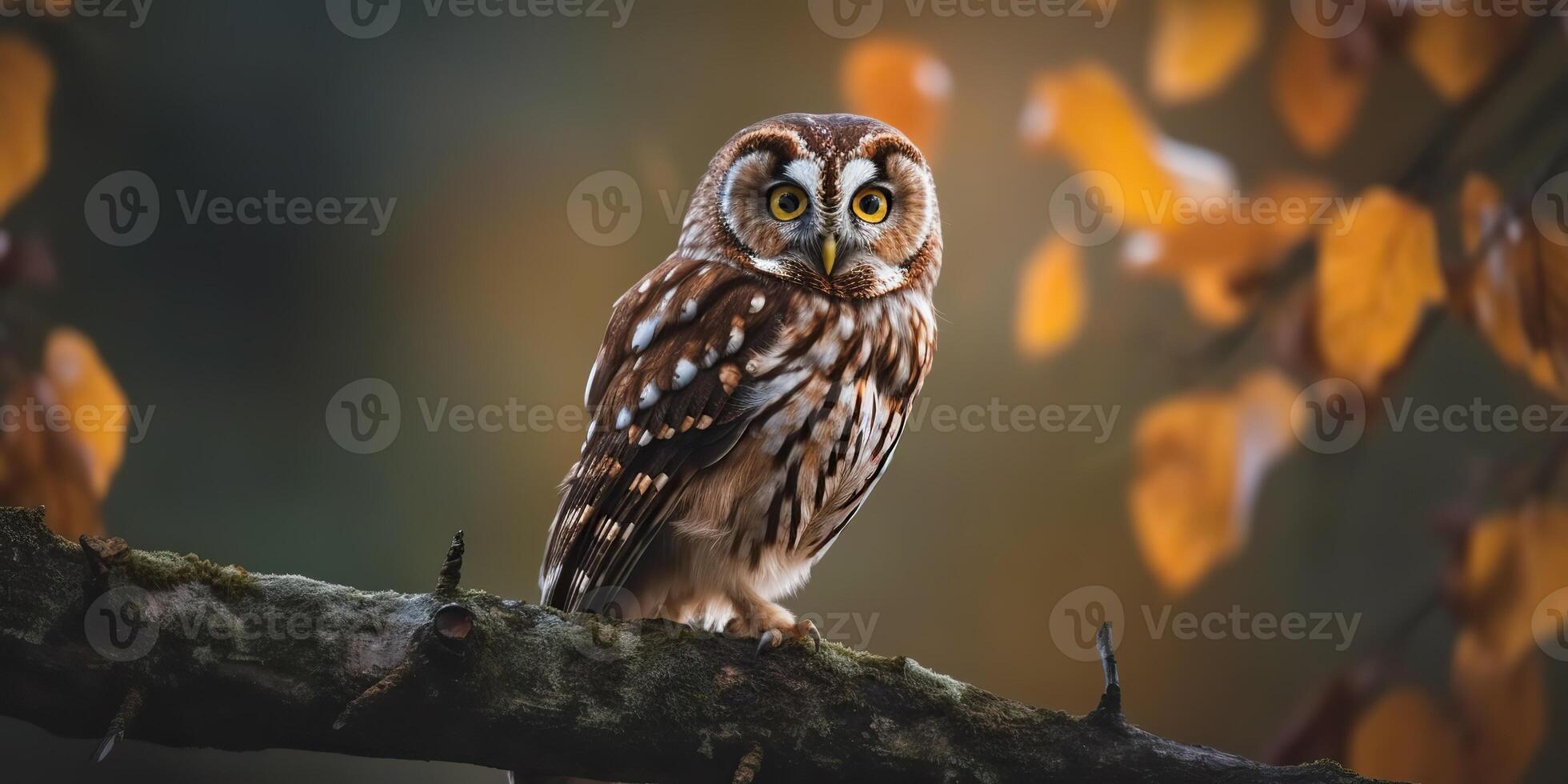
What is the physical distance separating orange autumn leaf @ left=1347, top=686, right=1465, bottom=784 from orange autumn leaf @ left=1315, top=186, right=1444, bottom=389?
77 cm

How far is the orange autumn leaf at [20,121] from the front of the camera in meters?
2.10

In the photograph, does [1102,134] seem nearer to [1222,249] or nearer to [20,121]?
[1222,249]

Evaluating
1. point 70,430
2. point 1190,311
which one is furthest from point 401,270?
point 1190,311

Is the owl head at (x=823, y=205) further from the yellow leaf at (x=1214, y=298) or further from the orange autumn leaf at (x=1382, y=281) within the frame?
the orange autumn leaf at (x=1382, y=281)

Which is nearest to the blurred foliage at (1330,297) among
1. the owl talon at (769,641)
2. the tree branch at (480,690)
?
the tree branch at (480,690)

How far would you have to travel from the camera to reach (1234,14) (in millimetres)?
2502

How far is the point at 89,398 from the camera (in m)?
2.12

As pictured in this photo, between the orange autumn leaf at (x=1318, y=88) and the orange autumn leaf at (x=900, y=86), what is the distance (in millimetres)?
769

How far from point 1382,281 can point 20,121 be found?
9.09 feet

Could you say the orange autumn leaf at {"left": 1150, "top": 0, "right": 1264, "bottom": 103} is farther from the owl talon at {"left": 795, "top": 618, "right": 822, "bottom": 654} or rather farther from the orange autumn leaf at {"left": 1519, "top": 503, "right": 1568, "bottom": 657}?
the owl talon at {"left": 795, "top": 618, "right": 822, "bottom": 654}

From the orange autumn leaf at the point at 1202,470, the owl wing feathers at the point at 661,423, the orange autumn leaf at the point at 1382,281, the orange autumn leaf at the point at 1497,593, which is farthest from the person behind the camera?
the orange autumn leaf at the point at 1202,470

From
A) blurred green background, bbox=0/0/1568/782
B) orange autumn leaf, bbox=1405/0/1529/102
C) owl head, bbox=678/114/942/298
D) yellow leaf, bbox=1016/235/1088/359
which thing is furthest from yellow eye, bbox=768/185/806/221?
orange autumn leaf, bbox=1405/0/1529/102

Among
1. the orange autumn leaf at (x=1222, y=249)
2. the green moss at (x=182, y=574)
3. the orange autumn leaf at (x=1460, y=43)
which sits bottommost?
the green moss at (x=182, y=574)

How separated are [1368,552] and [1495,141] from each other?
96 cm
